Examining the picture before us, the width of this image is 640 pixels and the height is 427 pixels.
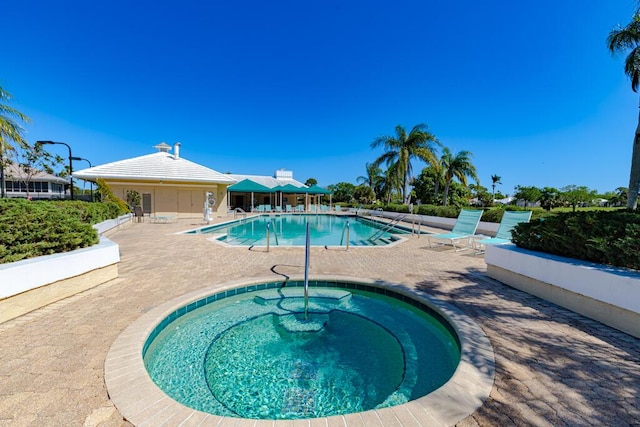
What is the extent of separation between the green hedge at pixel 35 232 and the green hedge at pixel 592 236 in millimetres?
7927

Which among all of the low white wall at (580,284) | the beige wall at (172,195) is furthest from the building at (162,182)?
the low white wall at (580,284)

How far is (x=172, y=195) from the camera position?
19.2 metres

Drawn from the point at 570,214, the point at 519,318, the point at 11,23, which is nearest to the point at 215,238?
the point at 519,318

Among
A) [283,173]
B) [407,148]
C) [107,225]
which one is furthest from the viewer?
[283,173]

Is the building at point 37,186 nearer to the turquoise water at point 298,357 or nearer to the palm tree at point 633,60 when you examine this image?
the turquoise water at point 298,357

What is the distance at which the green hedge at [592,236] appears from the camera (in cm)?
323

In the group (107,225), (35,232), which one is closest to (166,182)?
(107,225)

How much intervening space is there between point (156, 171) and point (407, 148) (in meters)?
19.4

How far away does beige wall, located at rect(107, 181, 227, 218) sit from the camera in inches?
730

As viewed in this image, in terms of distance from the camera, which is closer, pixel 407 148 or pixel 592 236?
pixel 592 236

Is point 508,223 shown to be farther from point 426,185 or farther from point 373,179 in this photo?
point 373,179

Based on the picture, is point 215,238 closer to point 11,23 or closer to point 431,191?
point 11,23

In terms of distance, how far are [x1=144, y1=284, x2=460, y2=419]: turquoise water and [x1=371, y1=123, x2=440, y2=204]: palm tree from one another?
17836 mm

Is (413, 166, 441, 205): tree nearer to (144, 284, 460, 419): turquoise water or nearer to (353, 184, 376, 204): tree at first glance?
(353, 184, 376, 204): tree
